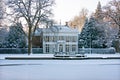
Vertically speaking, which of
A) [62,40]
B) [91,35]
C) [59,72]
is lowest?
[59,72]

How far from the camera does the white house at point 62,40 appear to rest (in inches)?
2119

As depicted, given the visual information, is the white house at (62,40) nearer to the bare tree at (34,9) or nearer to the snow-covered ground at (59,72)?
the bare tree at (34,9)

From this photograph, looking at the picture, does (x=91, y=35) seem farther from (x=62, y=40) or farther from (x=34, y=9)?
(x=34, y=9)

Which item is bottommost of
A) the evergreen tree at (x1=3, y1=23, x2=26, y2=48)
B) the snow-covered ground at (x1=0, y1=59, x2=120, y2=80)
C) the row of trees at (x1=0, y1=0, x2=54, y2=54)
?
the snow-covered ground at (x1=0, y1=59, x2=120, y2=80)

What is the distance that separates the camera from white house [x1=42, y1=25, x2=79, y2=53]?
53.8 m

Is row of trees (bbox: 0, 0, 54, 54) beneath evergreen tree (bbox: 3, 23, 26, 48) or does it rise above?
above

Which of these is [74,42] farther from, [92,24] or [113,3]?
[113,3]

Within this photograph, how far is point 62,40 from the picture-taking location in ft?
179

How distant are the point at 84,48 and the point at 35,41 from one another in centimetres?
955

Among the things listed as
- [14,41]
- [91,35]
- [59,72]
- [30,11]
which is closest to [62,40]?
[91,35]

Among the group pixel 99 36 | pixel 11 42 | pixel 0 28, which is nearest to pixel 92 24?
pixel 99 36

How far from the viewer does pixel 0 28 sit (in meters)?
41.3

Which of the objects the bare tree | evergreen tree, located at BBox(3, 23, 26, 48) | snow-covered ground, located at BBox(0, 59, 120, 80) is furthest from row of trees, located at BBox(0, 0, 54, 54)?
snow-covered ground, located at BBox(0, 59, 120, 80)

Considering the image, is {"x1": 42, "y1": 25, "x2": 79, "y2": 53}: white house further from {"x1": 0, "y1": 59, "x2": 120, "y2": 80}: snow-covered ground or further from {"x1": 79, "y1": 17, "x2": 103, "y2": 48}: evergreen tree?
{"x1": 0, "y1": 59, "x2": 120, "y2": 80}: snow-covered ground
